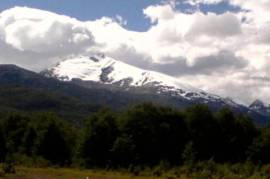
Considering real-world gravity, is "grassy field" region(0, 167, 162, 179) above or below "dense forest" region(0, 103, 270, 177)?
below

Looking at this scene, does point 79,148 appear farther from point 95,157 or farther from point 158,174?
point 158,174

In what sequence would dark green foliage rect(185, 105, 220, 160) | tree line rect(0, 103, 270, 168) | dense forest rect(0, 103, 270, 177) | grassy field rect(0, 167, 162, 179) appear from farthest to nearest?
dark green foliage rect(185, 105, 220, 160), tree line rect(0, 103, 270, 168), dense forest rect(0, 103, 270, 177), grassy field rect(0, 167, 162, 179)

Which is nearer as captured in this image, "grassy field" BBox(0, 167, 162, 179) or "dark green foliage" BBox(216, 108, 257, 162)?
"grassy field" BBox(0, 167, 162, 179)

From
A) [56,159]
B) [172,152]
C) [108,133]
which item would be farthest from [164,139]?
[56,159]

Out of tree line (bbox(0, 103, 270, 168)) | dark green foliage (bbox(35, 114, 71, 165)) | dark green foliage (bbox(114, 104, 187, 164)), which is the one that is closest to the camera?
tree line (bbox(0, 103, 270, 168))

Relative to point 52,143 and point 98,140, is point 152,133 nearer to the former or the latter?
point 98,140

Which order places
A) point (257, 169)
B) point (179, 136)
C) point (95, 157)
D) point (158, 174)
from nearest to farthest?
1. point (158, 174)
2. point (257, 169)
3. point (95, 157)
4. point (179, 136)

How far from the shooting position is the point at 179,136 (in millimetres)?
100750

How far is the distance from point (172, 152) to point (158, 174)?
27.9 m

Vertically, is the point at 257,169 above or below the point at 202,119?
below

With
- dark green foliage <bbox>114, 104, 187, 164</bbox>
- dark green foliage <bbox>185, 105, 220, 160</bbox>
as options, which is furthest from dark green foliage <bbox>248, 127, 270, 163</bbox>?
dark green foliage <bbox>114, 104, 187, 164</bbox>

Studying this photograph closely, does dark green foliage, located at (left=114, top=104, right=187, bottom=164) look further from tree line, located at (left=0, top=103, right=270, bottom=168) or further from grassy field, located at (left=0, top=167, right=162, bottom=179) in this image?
grassy field, located at (left=0, top=167, right=162, bottom=179)

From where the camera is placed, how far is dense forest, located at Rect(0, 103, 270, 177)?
305 ft

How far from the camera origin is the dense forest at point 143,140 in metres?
92.8
